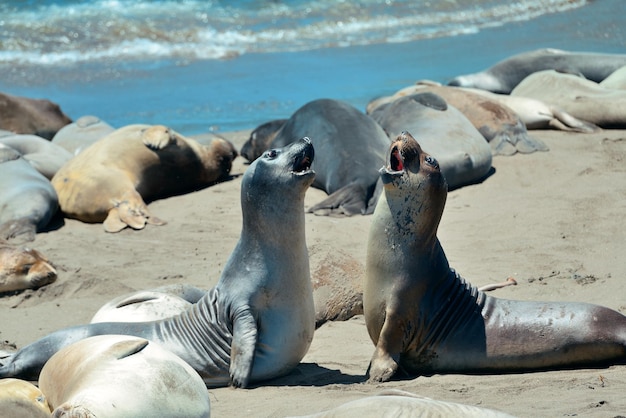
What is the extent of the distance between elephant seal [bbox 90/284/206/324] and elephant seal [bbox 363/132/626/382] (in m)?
1.31

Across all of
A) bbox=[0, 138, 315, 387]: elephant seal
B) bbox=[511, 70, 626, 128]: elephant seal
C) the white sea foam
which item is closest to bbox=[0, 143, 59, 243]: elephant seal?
bbox=[0, 138, 315, 387]: elephant seal

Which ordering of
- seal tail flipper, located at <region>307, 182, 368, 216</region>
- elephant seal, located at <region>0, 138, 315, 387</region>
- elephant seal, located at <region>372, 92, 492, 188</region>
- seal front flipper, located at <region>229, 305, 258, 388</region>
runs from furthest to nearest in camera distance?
elephant seal, located at <region>372, 92, 492, 188</region>, seal tail flipper, located at <region>307, 182, 368, 216</region>, elephant seal, located at <region>0, 138, 315, 387</region>, seal front flipper, located at <region>229, 305, 258, 388</region>

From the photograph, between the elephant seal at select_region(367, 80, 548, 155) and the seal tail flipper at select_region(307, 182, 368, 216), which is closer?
the seal tail flipper at select_region(307, 182, 368, 216)

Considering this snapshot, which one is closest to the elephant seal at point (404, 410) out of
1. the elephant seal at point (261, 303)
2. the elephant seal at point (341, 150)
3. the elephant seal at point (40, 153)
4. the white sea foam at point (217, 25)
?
the elephant seal at point (261, 303)

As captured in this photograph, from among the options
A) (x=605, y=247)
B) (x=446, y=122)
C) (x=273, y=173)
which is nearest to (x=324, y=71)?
(x=446, y=122)

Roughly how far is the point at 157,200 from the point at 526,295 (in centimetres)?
467

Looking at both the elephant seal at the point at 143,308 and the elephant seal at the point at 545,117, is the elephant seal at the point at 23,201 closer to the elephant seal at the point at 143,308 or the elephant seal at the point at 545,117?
the elephant seal at the point at 143,308

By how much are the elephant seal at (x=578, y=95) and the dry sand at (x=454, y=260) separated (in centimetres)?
66

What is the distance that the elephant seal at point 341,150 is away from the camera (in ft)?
30.0

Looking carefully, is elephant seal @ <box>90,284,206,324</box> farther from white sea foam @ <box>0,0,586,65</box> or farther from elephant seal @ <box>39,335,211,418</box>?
white sea foam @ <box>0,0,586,65</box>

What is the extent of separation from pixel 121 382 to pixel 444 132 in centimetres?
675

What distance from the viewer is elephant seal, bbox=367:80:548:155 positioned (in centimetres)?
1073

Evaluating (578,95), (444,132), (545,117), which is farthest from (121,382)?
(578,95)

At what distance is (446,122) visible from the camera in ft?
34.3
